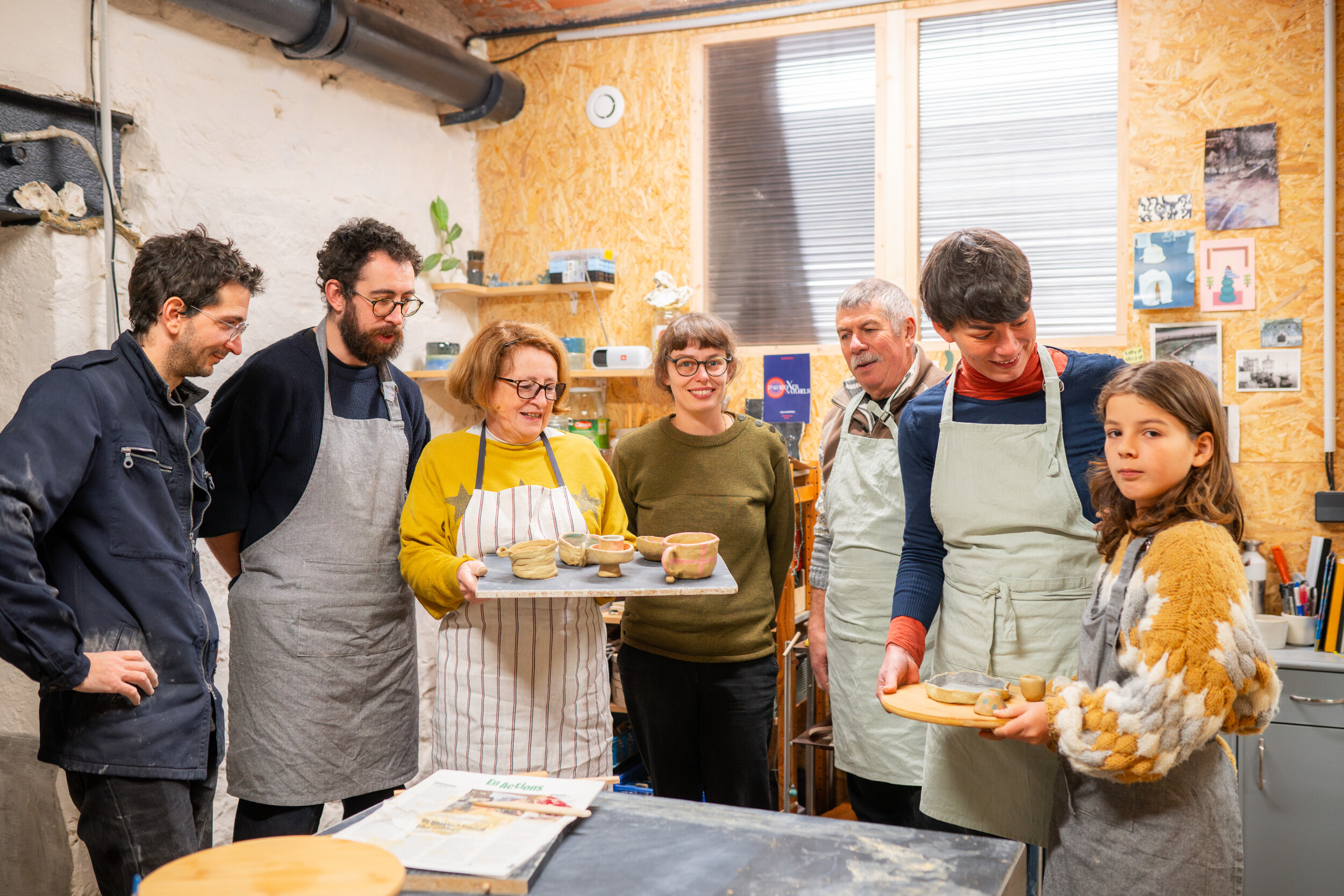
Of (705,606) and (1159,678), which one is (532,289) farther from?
(1159,678)

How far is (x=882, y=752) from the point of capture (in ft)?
7.61

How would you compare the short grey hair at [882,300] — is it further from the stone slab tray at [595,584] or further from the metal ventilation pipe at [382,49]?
the metal ventilation pipe at [382,49]

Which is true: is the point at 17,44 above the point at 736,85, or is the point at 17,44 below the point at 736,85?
below

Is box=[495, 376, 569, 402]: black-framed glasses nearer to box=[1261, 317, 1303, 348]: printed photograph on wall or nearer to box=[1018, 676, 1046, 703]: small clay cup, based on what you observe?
box=[1018, 676, 1046, 703]: small clay cup

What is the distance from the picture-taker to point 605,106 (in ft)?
14.5

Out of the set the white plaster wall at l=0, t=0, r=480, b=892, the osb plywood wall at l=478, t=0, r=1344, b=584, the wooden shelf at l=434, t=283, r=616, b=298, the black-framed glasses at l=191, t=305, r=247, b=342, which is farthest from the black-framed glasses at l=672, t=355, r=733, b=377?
the wooden shelf at l=434, t=283, r=616, b=298

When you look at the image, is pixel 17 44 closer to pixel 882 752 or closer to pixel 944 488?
pixel 944 488

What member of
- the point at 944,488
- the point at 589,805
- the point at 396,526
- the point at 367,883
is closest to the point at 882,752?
the point at 944,488

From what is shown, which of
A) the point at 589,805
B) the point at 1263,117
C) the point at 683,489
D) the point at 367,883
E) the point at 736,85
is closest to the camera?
the point at 367,883

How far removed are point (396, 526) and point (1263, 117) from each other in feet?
10.7

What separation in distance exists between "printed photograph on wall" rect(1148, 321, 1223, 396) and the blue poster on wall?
1.30 metres

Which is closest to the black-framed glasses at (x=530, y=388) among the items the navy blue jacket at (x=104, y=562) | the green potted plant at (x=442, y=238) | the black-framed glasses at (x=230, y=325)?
the black-framed glasses at (x=230, y=325)

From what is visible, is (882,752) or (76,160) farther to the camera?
(76,160)

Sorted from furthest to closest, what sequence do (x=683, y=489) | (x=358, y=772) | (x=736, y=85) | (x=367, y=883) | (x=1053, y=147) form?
(x=736, y=85)
(x=1053, y=147)
(x=683, y=489)
(x=358, y=772)
(x=367, y=883)
